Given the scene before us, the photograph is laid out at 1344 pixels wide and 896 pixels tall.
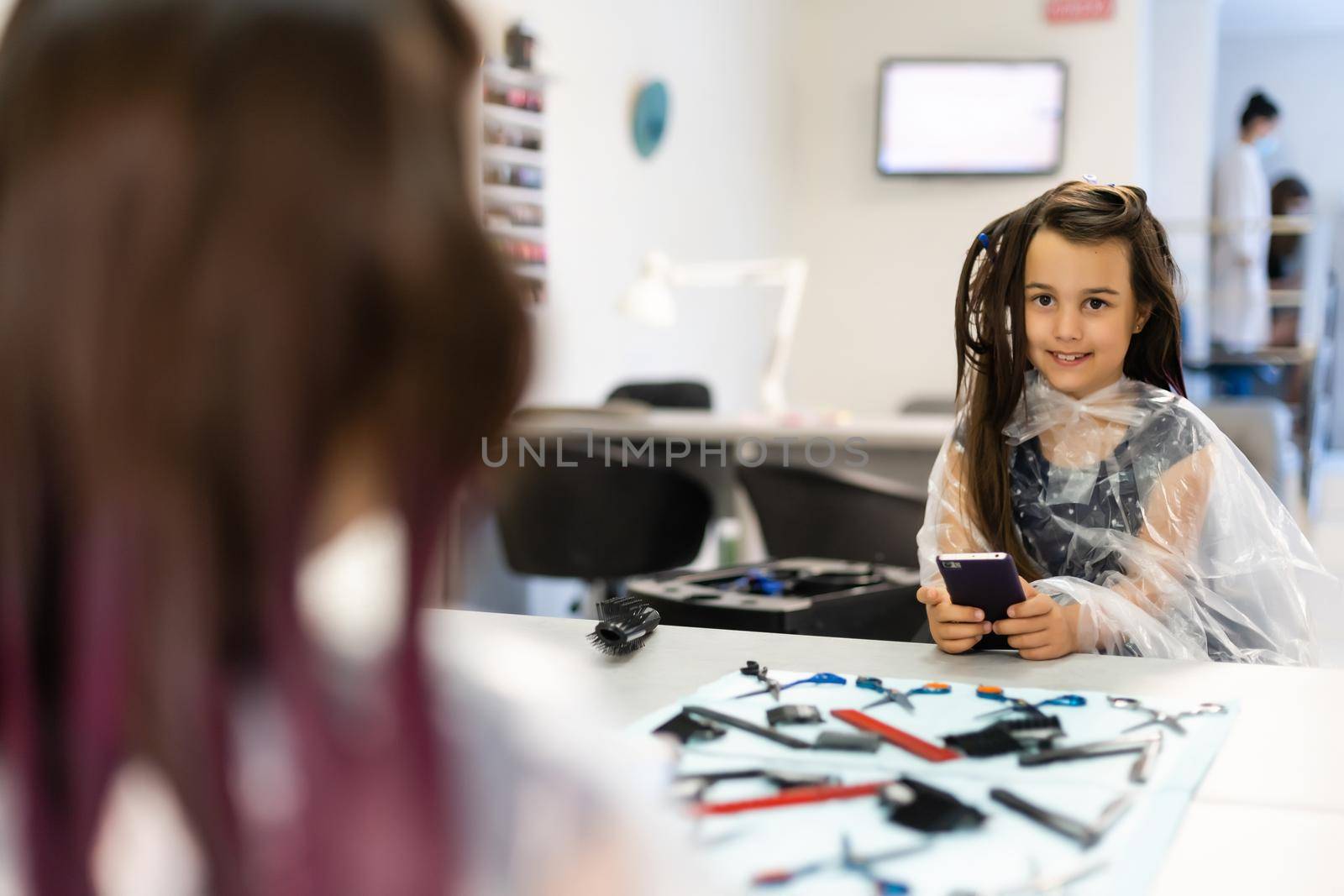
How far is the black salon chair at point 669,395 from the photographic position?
4062 millimetres

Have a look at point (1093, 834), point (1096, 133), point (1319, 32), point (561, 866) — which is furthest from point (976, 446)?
point (1319, 32)

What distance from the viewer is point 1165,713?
1.02 meters

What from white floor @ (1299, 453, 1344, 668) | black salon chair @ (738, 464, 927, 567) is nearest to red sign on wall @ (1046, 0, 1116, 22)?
white floor @ (1299, 453, 1344, 668)

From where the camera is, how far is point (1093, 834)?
76 cm

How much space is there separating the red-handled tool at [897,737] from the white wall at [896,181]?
5.13 m

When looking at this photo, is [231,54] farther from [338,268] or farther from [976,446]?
[976,446]

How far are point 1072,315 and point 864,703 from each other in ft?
2.21

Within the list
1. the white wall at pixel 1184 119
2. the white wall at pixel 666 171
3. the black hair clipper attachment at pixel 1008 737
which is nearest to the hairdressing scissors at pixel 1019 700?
the black hair clipper attachment at pixel 1008 737

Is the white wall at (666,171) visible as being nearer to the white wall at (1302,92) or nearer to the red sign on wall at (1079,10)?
the red sign on wall at (1079,10)

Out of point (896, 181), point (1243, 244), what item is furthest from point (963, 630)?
point (1243, 244)

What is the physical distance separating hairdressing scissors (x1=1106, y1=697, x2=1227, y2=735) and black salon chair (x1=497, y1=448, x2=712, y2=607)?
81.8 inches

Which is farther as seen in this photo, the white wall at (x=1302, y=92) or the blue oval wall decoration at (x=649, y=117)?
the white wall at (x=1302, y=92)

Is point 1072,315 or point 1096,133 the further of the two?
point 1096,133

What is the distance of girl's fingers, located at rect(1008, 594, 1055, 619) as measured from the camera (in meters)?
1.27
